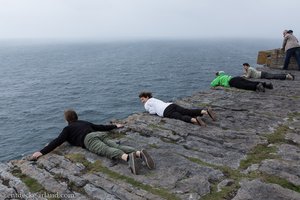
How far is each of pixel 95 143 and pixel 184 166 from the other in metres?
2.43

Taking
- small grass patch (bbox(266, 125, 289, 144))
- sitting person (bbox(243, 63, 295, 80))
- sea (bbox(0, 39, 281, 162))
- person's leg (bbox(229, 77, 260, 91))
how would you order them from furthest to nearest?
sea (bbox(0, 39, 281, 162)), sitting person (bbox(243, 63, 295, 80)), person's leg (bbox(229, 77, 260, 91)), small grass patch (bbox(266, 125, 289, 144))

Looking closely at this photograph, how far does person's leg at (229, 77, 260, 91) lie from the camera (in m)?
14.2

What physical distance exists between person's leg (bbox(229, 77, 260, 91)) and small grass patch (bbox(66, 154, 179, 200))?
9537 millimetres

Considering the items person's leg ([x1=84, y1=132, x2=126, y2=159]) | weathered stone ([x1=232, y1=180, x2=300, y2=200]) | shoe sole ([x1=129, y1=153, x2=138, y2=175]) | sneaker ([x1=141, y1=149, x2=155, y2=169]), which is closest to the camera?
weathered stone ([x1=232, y1=180, x2=300, y2=200])

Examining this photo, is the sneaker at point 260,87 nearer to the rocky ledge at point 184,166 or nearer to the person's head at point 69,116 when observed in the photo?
the rocky ledge at point 184,166

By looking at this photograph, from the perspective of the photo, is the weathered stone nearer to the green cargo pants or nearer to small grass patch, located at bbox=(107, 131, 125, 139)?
the green cargo pants

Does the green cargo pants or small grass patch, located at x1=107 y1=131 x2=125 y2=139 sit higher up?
the green cargo pants

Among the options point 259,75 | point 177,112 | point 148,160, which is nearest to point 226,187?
point 148,160

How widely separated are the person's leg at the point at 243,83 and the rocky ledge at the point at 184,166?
12.8ft

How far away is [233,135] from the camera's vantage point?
8602 mm

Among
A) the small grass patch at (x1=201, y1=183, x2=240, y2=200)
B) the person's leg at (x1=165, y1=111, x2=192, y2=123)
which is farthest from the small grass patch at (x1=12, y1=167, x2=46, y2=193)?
the person's leg at (x1=165, y1=111, x2=192, y2=123)

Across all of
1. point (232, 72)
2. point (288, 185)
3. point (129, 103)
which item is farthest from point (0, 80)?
point (288, 185)

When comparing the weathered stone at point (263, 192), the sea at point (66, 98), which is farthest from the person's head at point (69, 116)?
the sea at point (66, 98)

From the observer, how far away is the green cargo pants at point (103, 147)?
23.5 feet
